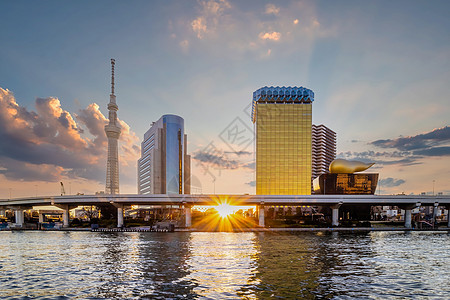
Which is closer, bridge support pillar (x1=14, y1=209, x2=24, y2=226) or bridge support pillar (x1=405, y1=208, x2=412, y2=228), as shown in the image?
bridge support pillar (x1=405, y1=208, x2=412, y2=228)

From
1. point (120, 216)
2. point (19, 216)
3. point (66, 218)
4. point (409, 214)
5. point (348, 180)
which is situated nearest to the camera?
point (120, 216)

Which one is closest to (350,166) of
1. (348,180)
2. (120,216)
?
(348,180)

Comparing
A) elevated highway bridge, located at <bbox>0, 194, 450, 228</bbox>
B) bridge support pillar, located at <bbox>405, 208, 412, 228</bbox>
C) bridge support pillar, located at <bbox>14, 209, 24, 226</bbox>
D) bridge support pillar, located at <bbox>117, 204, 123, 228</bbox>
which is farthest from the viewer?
bridge support pillar, located at <bbox>14, 209, 24, 226</bbox>

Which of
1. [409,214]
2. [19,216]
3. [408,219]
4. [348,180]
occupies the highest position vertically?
[348,180]

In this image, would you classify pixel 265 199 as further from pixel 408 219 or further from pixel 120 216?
pixel 408 219

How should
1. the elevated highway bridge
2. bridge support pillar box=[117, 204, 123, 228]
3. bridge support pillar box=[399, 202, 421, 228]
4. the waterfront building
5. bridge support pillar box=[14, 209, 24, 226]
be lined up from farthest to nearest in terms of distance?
the waterfront building
bridge support pillar box=[14, 209, 24, 226]
bridge support pillar box=[399, 202, 421, 228]
bridge support pillar box=[117, 204, 123, 228]
the elevated highway bridge

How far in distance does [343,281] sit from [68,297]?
27942 mm

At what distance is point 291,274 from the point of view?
113 feet

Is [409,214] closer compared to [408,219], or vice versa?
[408,219]

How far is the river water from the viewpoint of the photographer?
27.8 meters

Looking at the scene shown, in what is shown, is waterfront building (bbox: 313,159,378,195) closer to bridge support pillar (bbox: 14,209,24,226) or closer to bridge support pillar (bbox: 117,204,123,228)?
bridge support pillar (bbox: 117,204,123,228)

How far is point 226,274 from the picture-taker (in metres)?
34.8

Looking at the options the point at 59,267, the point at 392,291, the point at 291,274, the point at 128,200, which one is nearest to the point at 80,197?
the point at 128,200

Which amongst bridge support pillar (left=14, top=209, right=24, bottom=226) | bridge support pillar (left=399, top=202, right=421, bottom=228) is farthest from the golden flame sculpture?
bridge support pillar (left=14, top=209, right=24, bottom=226)
